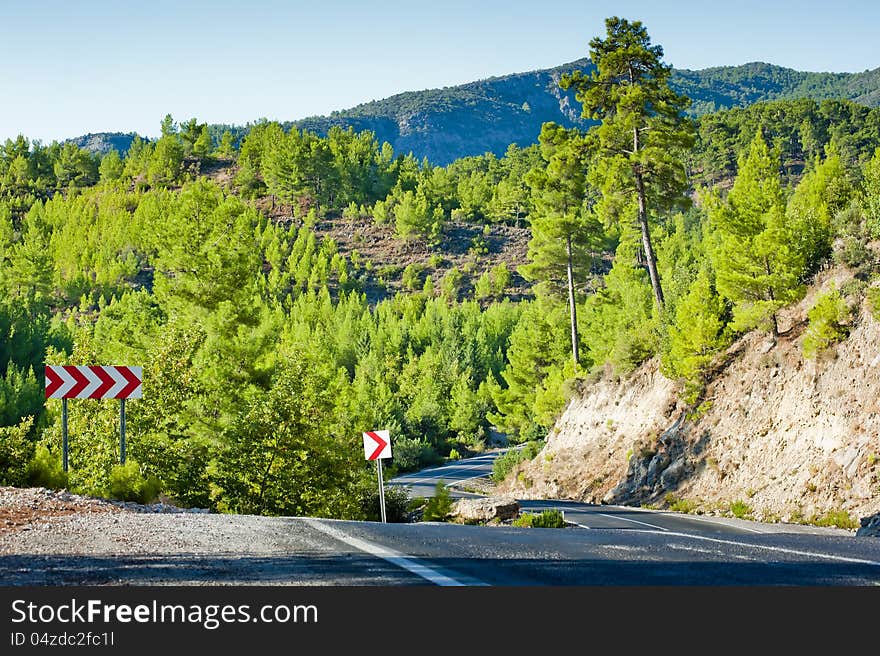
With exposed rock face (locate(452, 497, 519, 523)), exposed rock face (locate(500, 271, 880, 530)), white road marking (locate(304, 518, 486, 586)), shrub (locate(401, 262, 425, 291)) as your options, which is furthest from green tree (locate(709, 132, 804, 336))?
shrub (locate(401, 262, 425, 291))

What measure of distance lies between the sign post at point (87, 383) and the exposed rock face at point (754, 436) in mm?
15994

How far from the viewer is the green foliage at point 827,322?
20.8 metres

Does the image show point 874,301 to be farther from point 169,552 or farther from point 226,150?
point 226,150

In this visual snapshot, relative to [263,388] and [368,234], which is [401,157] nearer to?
[368,234]

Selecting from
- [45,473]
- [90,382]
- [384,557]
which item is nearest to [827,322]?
[90,382]

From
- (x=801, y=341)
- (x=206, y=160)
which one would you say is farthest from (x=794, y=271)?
(x=206, y=160)

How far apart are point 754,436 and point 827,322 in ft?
13.9

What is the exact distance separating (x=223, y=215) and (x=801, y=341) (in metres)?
21.4

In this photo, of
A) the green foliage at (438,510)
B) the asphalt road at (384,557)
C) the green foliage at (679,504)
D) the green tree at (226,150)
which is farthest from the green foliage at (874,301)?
the green tree at (226,150)

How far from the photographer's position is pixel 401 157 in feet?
541

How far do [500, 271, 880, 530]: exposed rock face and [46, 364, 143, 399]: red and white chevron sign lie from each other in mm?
15994

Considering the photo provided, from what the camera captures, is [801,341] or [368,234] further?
[368,234]

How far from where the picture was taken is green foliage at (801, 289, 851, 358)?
2082 cm

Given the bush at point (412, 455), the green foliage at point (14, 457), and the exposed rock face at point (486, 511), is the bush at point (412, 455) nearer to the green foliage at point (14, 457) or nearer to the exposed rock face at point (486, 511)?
the exposed rock face at point (486, 511)
